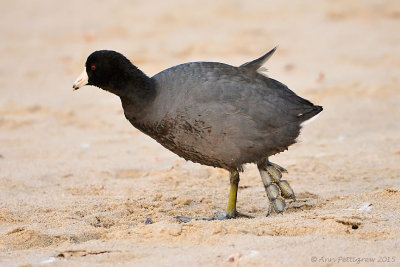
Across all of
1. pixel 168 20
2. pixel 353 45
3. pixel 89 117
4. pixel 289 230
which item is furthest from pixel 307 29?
pixel 289 230

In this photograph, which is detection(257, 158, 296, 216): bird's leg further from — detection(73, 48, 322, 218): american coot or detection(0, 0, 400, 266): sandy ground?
detection(0, 0, 400, 266): sandy ground

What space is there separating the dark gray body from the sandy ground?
0.56 m

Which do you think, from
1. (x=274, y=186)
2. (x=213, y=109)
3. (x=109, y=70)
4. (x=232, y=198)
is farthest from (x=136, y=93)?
(x=274, y=186)

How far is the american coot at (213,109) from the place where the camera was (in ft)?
16.2

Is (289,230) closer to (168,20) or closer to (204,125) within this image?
(204,125)

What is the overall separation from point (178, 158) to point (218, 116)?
204 centimetres

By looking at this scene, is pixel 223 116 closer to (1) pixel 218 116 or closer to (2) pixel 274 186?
(1) pixel 218 116

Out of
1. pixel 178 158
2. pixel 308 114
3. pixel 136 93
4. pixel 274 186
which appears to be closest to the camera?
pixel 136 93

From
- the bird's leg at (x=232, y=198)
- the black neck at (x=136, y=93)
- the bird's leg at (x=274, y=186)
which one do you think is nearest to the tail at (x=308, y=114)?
the bird's leg at (x=274, y=186)

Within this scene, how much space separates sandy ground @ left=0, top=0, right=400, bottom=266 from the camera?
4.19 meters

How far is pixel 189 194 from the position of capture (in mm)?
5852

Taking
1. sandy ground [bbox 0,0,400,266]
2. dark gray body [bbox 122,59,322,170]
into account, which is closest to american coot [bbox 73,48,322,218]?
dark gray body [bbox 122,59,322,170]

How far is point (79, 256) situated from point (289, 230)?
51.5 inches

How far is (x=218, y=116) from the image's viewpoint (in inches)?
193
